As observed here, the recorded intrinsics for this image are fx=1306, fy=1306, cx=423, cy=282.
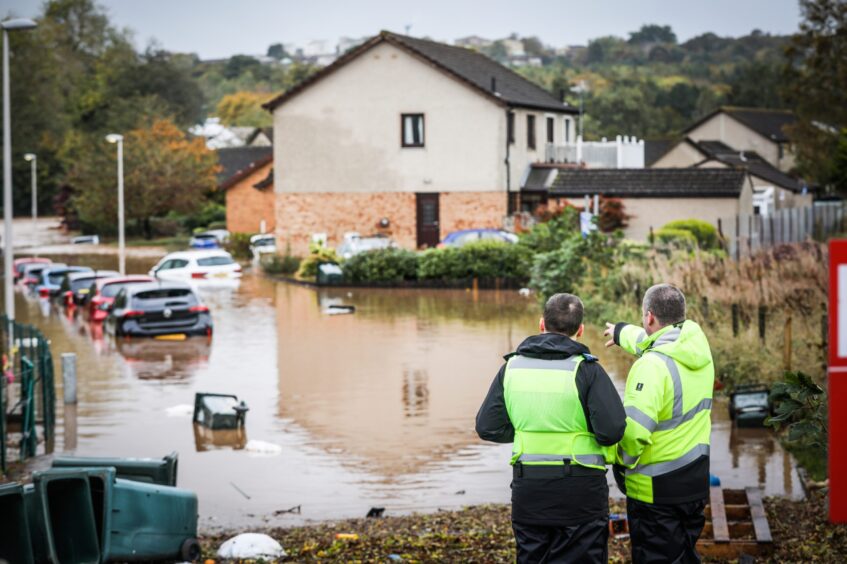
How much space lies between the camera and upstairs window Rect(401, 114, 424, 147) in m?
51.4

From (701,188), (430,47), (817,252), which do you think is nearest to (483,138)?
(430,47)

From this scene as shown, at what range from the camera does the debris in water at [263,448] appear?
16.5 metres

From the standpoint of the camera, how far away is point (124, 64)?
112m

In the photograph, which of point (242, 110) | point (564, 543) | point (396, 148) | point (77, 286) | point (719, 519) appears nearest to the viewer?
point (564, 543)

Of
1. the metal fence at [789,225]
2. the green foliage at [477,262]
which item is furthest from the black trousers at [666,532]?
the green foliage at [477,262]

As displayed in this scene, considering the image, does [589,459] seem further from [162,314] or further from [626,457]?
[162,314]

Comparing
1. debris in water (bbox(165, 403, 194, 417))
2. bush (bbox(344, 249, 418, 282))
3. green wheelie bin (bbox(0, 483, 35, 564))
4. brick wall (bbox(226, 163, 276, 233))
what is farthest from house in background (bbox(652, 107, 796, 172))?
green wheelie bin (bbox(0, 483, 35, 564))

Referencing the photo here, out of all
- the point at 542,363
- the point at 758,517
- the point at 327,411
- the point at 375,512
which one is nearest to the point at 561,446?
the point at 542,363

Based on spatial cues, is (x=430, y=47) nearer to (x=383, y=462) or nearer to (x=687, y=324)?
(x=383, y=462)

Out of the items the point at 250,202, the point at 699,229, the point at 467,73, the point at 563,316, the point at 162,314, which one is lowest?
the point at 162,314

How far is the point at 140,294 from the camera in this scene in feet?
96.3

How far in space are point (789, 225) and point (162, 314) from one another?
20.3 m

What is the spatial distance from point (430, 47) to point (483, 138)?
563cm

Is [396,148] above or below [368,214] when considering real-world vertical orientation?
above
